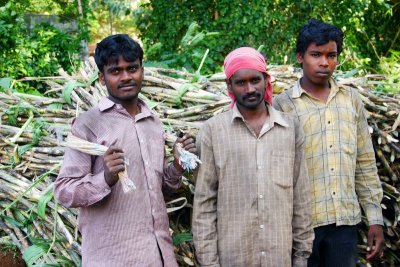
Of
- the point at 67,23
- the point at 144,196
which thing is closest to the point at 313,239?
the point at 144,196

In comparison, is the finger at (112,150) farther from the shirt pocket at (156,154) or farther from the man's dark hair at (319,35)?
the man's dark hair at (319,35)

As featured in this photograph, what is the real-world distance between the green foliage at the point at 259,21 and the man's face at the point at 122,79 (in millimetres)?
5699

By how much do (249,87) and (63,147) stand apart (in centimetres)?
121

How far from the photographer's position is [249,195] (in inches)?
88.5

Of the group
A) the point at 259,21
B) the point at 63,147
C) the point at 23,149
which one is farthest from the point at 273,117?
the point at 259,21

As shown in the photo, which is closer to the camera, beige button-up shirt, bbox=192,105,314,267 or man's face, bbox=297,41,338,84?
beige button-up shirt, bbox=192,105,314,267

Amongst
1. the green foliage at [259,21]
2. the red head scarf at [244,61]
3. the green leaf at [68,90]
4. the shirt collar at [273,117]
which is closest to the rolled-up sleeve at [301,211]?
the shirt collar at [273,117]

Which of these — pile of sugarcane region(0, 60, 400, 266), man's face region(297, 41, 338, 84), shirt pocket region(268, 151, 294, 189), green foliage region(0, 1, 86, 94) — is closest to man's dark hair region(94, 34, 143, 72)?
pile of sugarcane region(0, 60, 400, 266)

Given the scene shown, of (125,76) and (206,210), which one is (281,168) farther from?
(125,76)

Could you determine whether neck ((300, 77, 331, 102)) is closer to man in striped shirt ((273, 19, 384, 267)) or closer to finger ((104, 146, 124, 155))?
man in striped shirt ((273, 19, 384, 267))

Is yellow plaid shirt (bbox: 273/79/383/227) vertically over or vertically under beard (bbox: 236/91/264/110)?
under

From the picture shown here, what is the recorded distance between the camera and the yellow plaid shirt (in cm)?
247

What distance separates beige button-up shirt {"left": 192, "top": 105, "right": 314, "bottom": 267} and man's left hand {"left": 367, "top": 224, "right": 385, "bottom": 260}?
0.43m

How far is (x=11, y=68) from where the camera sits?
7.77 metres
